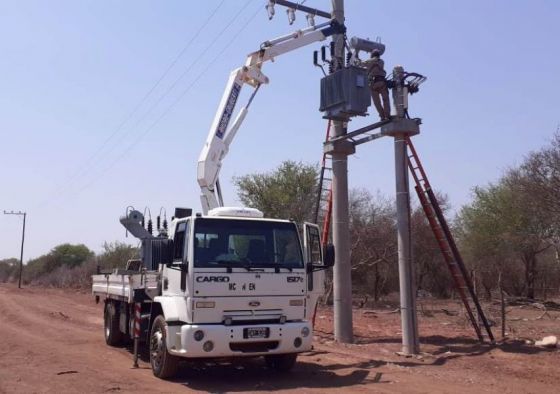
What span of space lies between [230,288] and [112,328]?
6.17m

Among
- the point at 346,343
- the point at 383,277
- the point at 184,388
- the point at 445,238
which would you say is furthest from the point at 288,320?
the point at 383,277

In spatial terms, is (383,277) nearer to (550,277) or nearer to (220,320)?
(550,277)

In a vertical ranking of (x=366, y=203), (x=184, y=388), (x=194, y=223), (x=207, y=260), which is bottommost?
(x=184, y=388)

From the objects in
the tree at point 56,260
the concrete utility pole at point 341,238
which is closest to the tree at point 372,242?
the concrete utility pole at point 341,238

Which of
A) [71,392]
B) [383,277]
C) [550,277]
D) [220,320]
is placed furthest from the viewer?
[383,277]

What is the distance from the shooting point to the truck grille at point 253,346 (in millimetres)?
10180

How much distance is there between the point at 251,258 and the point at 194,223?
1149 millimetres

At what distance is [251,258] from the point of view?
1063 centimetres

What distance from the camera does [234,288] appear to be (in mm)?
10320

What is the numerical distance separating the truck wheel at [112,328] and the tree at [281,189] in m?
15.3

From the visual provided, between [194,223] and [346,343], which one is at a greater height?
[194,223]

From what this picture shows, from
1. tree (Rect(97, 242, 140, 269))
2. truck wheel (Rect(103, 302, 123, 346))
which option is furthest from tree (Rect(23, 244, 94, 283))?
truck wheel (Rect(103, 302, 123, 346))

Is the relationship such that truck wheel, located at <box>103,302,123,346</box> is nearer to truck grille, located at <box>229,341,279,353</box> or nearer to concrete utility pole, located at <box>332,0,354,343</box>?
concrete utility pole, located at <box>332,0,354,343</box>

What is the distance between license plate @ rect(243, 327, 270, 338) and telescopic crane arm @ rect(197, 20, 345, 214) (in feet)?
15.8
